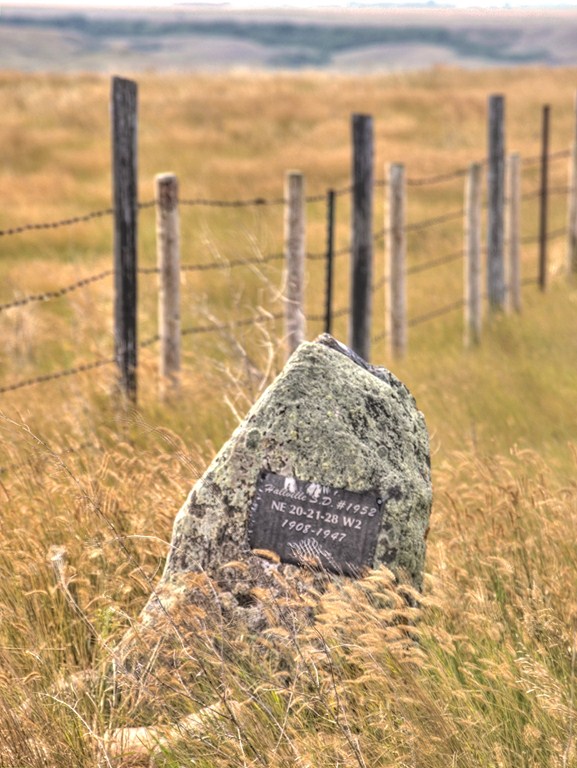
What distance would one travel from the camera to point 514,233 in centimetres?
1127

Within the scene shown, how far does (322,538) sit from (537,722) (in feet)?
2.99

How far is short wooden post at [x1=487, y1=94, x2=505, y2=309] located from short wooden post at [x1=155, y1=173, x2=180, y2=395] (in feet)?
13.6

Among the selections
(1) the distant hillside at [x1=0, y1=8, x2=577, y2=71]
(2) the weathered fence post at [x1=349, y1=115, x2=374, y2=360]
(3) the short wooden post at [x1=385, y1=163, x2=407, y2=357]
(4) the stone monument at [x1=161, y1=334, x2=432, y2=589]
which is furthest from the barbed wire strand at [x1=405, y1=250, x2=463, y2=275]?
(1) the distant hillside at [x1=0, y1=8, x2=577, y2=71]

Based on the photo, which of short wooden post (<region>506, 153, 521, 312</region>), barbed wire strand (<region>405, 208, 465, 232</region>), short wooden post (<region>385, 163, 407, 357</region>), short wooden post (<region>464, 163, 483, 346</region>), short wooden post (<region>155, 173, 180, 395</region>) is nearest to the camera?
short wooden post (<region>155, 173, 180, 395</region>)

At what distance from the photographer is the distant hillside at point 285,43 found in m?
142

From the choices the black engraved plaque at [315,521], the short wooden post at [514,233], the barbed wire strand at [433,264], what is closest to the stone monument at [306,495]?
the black engraved plaque at [315,521]

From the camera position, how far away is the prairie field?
2.92 m

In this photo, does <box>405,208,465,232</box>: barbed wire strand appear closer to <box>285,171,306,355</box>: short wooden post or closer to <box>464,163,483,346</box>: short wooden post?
<box>464,163,483,346</box>: short wooden post

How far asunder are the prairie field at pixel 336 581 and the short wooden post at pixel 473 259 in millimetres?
184

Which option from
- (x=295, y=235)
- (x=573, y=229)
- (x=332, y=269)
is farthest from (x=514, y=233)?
(x=295, y=235)

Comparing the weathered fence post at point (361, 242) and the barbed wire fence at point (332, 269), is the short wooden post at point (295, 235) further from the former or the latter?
the weathered fence post at point (361, 242)

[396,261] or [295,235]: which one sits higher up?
[295,235]

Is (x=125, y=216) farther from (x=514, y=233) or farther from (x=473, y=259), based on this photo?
(x=514, y=233)

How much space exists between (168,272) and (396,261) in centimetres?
253
